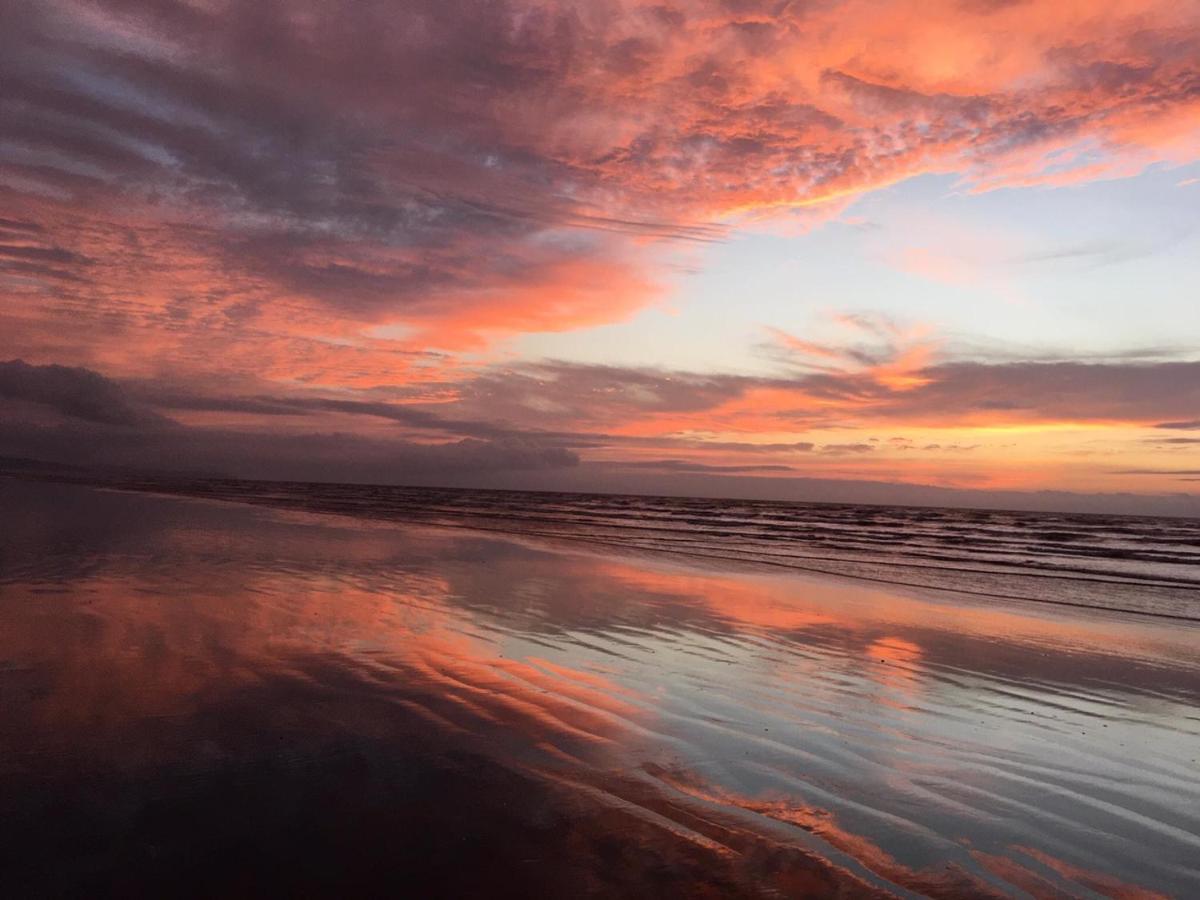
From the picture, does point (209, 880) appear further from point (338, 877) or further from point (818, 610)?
point (818, 610)

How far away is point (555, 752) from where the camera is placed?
5852mm

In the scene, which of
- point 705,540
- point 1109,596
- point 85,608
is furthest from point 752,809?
point 705,540

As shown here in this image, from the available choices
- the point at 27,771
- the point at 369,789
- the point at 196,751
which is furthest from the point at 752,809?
the point at 27,771

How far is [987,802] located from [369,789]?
451 cm

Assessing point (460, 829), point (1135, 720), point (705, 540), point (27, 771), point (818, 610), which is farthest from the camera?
point (705, 540)

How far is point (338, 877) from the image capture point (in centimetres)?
375

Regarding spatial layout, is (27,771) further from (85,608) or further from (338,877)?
(85,608)

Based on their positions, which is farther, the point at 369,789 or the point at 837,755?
the point at 837,755

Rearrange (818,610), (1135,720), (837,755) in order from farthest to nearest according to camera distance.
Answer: (818,610) < (1135,720) < (837,755)

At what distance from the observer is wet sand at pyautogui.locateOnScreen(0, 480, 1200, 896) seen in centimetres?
402

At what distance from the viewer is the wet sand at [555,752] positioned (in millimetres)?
4020

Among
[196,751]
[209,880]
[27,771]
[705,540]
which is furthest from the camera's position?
[705,540]

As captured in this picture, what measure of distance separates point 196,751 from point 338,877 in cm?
226

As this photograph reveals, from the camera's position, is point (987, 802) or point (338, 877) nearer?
point (338, 877)
